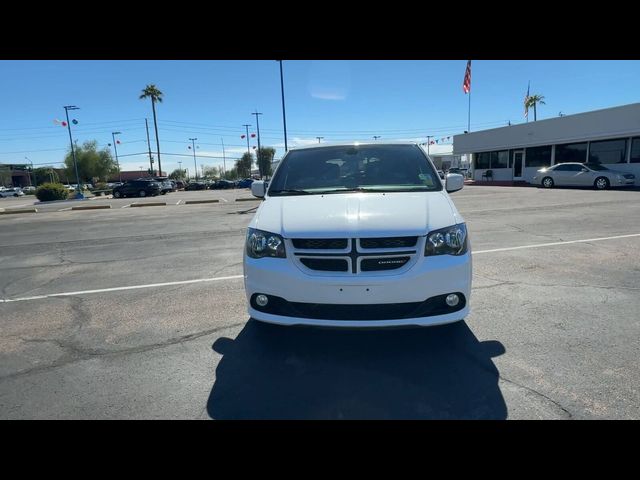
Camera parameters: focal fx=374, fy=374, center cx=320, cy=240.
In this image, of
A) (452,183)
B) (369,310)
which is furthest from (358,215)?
(452,183)

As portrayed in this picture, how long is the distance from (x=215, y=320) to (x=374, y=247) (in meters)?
2.13

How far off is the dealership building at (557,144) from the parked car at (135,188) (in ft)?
96.2

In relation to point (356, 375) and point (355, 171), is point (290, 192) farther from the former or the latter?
point (356, 375)

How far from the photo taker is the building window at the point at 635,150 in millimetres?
21422

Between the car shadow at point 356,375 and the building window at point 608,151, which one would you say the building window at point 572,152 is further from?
the car shadow at point 356,375

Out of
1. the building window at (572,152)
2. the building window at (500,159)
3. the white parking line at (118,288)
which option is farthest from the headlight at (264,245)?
the building window at (500,159)

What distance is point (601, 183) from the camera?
66.0 ft

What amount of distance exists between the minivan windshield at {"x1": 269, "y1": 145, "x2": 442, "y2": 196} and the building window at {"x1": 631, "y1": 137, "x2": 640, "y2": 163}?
2434 centimetres

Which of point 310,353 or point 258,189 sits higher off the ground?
point 258,189

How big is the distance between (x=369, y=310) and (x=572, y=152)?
28448 millimetres
